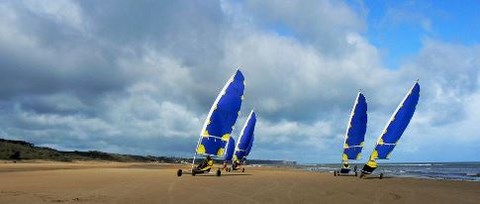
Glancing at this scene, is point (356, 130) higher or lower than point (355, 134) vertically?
higher

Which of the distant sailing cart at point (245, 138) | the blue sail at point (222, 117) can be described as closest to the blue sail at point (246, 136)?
the distant sailing cart at point (245, 138)

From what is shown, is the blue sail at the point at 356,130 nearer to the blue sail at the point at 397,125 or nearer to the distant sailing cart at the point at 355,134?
the distant sailing cart at the point at 355,134

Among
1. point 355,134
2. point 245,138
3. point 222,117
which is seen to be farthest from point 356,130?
point 245,138

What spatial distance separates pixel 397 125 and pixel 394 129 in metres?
0.37

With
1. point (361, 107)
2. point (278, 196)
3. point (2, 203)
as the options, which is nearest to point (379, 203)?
point (278, 196)

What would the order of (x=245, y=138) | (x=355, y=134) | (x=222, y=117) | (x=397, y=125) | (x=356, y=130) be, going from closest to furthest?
1. (x=222, y=117)
2. (x=397, y=125)
3. (x=356, y=130)
4. (x=355, y=134)
5. (x=245, y=138)

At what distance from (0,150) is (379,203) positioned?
288 ft

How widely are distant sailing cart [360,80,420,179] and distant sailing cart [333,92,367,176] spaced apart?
228 inches

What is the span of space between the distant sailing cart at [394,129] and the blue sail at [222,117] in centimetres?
1081

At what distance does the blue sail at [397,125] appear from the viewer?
37656mm

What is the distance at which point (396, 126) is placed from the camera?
3809 cm

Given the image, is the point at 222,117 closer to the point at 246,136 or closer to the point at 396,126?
the point at 396,126

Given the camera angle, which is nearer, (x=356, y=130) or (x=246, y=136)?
(x=356, y=130)

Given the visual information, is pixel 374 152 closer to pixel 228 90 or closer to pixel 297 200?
pixel 228 90
